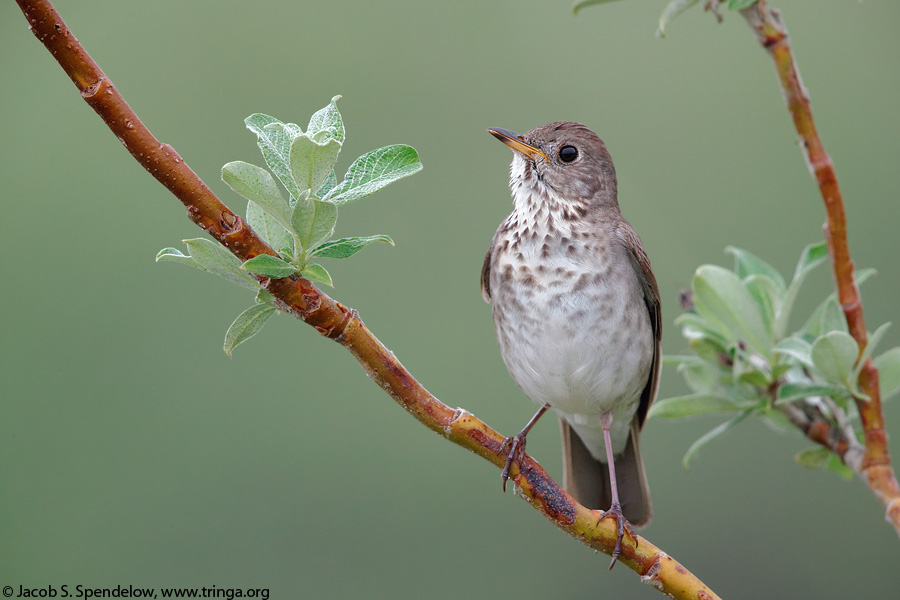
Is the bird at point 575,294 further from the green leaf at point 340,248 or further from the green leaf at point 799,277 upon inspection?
the green leaf at point 340,248

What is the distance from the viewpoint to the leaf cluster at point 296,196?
1.76m

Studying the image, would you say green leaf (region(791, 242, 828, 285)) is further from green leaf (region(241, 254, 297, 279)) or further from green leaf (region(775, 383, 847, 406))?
green leaf (region(241, 254, 297, 279))

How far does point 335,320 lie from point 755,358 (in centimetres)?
154

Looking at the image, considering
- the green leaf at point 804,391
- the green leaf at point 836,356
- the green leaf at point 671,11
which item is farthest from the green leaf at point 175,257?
the green leaf at point 804,391

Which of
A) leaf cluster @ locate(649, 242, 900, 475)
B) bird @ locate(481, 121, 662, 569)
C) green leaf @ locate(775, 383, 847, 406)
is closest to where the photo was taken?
green leaf @ locate(775, 383, 847, 406)

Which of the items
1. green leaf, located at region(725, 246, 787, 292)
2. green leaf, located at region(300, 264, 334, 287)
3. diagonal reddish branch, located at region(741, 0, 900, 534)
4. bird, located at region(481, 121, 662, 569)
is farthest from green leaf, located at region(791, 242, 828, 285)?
green leaf, located at region(300, 264, 334, 287)

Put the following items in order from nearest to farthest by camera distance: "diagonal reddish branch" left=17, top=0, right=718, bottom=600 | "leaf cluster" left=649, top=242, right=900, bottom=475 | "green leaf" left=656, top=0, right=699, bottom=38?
"diagonal reddish branch" left=17, top=0, right=718, bottom=600
"green leaf" left=656, top=0, right=699, bottom=38
"leaf cluster" left=649, top=242, right=900, bottom=475

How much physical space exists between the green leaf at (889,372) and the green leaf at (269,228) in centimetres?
166

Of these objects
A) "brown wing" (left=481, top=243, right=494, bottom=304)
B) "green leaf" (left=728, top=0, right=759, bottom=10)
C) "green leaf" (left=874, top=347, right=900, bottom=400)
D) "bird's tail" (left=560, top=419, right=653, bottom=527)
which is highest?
"green leaf" (left=728, top=0, right=759, bottom=10)

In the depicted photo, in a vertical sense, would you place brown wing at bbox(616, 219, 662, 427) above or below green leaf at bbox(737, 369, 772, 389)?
above

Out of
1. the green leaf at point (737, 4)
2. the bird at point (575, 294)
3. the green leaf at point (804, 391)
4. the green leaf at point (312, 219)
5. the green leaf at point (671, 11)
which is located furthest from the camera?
the bird at point (575, 294)

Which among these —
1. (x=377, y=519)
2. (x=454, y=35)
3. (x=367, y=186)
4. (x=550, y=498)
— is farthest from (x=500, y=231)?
(x=454, y=35)

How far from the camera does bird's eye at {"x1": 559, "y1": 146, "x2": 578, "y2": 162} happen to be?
3.97 metres

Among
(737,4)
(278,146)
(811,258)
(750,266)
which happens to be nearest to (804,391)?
(811,258)
